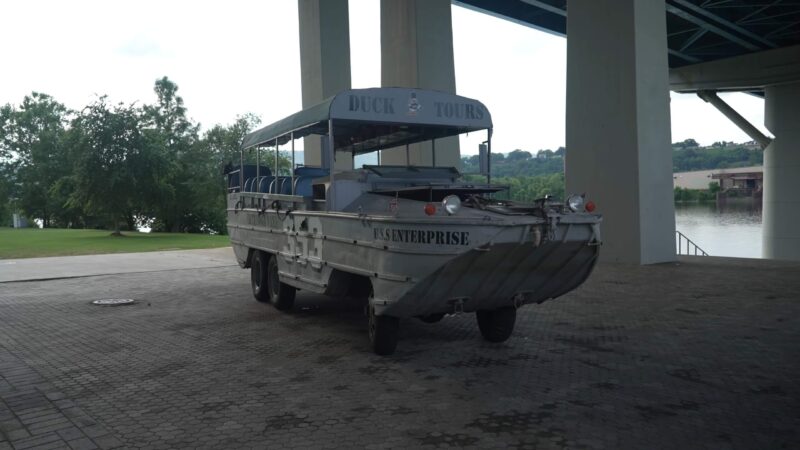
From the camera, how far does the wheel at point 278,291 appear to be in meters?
8.90

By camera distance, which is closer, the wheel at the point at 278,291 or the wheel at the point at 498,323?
the wheel at the point at 498,323

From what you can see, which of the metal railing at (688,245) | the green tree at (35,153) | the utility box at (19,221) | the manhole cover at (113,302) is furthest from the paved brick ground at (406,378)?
the utility box at (19,221)

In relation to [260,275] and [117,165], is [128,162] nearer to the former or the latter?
[117,165]

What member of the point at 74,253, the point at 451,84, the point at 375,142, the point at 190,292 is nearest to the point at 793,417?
the point at 375,142

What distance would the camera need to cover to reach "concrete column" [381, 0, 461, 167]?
709 inches

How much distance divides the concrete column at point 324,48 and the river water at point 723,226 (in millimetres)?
12424

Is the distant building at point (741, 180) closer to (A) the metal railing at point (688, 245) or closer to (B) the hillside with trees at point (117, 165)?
(A) the metal railing at point (688, 245)

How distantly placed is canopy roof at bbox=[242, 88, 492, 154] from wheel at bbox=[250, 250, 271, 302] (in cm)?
220

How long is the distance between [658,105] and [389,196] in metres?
10.4

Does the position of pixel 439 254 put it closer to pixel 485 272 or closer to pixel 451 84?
pixel 485 272

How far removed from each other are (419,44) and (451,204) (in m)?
13.9

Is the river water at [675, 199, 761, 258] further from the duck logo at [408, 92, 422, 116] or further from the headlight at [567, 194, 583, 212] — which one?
the headlight at [567, 194, 583, 212]

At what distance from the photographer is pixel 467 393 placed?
4.95 m

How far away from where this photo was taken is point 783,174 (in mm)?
29375
